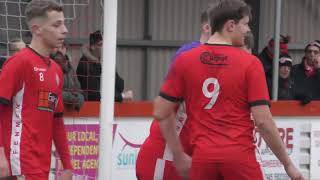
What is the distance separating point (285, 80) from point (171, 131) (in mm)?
6147

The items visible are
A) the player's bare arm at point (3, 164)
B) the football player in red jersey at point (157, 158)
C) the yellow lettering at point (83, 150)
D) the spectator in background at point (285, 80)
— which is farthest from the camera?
the spectator in background at point (285, 80)

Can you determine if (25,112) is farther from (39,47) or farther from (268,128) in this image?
(268,128)

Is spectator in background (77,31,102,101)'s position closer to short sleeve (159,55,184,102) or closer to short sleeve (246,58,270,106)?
short sleeve (159,55,184,102)

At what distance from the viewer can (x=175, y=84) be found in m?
4.62

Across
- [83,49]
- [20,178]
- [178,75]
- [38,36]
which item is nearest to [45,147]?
[20,178]

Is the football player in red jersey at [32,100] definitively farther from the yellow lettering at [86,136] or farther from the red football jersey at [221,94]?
the yellow lettering at [86,136]

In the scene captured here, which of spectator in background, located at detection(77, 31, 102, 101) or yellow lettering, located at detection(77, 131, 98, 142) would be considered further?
spectator in background, located at detection(77, 31, 102, 101)

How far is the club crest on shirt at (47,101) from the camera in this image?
5008 mm

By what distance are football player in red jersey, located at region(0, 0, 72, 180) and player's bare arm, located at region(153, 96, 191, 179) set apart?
765mm

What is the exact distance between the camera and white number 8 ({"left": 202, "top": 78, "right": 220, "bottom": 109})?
176 inches

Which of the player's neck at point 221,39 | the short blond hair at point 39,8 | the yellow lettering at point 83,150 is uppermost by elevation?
the short blond hair at point 39,8

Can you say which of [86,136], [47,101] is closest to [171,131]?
[47,101]

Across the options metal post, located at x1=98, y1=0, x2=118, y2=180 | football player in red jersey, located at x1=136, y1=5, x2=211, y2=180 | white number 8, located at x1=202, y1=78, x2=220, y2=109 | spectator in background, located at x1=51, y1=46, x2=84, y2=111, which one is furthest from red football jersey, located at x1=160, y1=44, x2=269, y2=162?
spectator in background, located at x1=51, y1=46, x2=84, y2=111

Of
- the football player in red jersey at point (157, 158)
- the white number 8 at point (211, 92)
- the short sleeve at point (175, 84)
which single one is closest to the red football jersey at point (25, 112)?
the football player in red jersey at point (157, 158)
